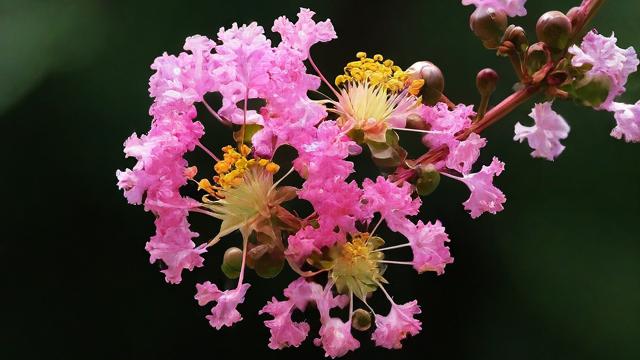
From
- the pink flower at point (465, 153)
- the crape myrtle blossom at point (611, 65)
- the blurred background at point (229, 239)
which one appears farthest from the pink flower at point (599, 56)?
the blurred background at point (229, 239)

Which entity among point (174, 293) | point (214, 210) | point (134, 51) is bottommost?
point (174, 293)

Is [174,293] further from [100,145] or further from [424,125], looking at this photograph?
[424,125]

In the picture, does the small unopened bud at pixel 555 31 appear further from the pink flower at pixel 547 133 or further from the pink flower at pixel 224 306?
the pink flower at pixel 224 306

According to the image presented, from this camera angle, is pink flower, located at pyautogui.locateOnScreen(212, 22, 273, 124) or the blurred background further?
the blurred background

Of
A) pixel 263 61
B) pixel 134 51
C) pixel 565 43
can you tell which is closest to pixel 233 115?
pixel 263 61

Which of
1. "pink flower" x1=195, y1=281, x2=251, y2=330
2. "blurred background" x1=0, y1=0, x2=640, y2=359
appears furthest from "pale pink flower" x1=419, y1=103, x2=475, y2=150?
"blurred background" x1=0, y1=0, x2=640, y2=359

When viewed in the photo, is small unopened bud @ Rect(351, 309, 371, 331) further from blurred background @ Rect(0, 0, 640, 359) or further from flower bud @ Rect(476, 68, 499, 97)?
blurred background @ Rect(0, 0, 640, 359)

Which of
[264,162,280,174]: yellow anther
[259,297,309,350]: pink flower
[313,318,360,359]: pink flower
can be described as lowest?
[313,318,360,359]: pink flower

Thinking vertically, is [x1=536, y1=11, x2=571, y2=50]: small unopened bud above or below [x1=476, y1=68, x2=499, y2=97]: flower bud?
above
